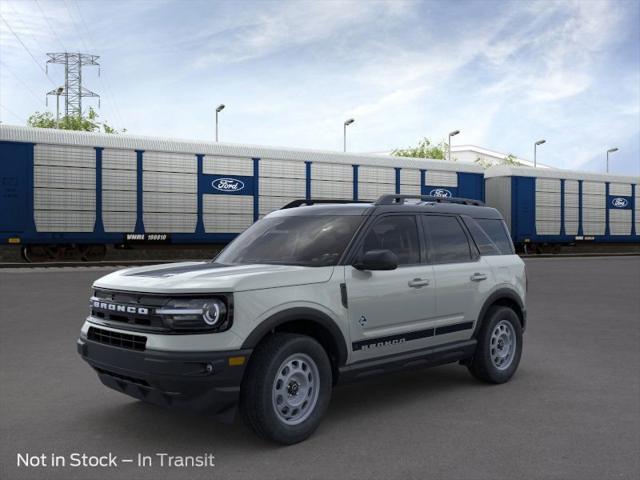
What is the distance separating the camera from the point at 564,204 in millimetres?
34125

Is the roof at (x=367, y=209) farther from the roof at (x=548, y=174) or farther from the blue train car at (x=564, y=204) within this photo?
the roof at (x=548, y=174)

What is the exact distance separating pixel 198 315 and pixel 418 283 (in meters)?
2.13

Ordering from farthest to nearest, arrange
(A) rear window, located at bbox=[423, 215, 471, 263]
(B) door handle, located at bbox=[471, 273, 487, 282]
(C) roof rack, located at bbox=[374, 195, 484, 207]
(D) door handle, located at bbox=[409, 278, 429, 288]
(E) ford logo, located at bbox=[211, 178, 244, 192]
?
(E) ford logo, located at bbox=[211, 178, 244, 192] < (B) door handle, located at bbox=[471, 273, 487, 282] < (A) rear window, located at bbox=[423, 215, 471, 263] < (C) roof rack, located at bbox=[374, 195, 484, 207] < (D) door handle, located at bbox=[409, 278, 429, 288]

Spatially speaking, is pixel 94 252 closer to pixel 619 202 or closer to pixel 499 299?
pixel 499 299

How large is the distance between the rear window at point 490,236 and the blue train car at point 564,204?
2599 centimetres

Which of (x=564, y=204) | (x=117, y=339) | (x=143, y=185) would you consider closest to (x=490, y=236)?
(x=117, y=339)

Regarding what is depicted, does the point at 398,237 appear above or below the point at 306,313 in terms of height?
above

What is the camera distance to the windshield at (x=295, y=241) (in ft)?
17.0

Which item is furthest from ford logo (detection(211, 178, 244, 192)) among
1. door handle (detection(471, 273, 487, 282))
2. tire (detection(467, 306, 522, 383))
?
door handle (detection(471, 273, 487, 282))

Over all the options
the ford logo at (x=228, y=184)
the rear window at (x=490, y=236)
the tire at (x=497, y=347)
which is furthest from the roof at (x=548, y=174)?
the tire at (x=497, y=347)

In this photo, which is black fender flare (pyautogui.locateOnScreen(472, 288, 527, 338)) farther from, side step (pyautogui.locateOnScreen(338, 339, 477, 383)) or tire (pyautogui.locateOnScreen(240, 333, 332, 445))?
tire (pyautogui.locateOnScreen(240, 333, 332, 445))

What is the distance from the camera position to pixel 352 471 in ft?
13.1

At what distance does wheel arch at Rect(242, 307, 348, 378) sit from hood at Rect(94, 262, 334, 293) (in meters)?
0.23

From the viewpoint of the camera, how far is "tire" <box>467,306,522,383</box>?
245 inches
